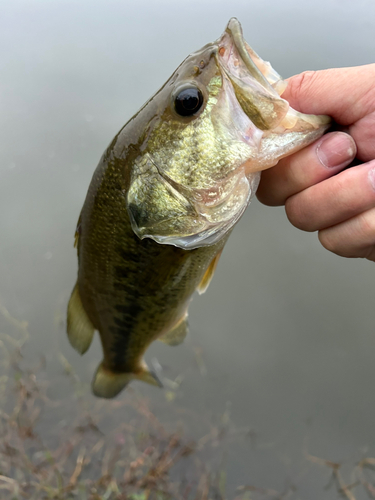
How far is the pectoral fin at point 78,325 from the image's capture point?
1.58m

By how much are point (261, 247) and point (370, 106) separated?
2.37 metres

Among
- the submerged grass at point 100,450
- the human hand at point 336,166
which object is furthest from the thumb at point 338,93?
the submerged grass at point 100,450

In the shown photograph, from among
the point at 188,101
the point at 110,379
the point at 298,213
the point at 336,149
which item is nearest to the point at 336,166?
the point at 336,149

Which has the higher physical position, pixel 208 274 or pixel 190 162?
pixel 190 162

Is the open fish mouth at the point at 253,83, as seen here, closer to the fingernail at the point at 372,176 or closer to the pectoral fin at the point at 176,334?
the fingernail at the point at 372,176

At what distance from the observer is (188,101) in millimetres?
940

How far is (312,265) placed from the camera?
3199 millimetres

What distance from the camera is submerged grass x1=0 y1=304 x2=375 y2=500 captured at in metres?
2.40

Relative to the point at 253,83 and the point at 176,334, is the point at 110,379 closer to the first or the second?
the point at 176,334

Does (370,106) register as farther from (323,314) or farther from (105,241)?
(323,314)

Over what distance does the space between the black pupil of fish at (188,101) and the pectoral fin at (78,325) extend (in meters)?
0.96

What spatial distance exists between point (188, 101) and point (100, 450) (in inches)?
104

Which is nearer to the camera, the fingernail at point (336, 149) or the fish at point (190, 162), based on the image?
the fish at point (190, 162)

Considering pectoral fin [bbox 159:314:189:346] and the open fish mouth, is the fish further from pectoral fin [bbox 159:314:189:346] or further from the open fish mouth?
pectoral fin [bbox 159:314:189:346]
